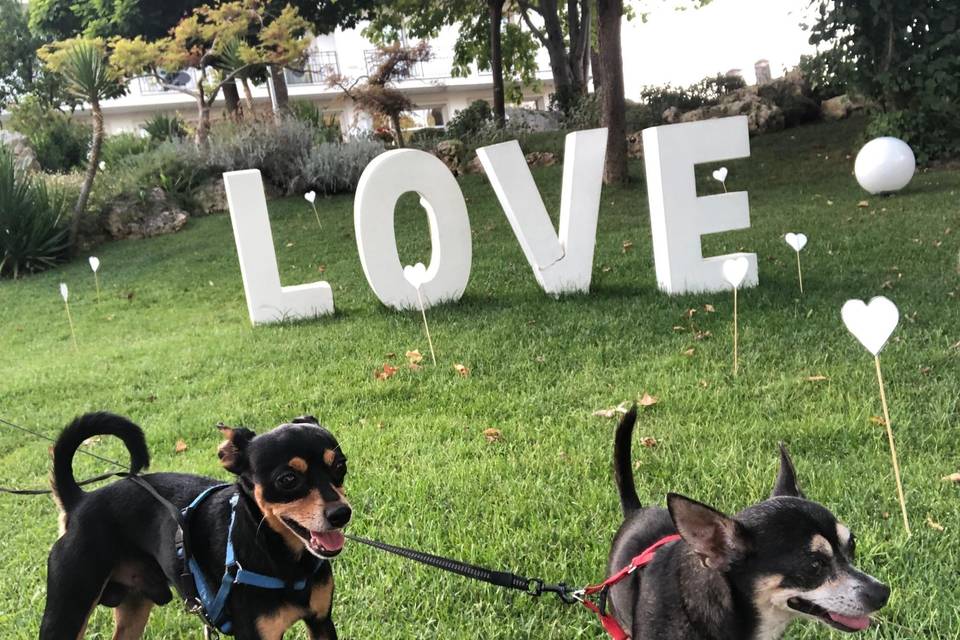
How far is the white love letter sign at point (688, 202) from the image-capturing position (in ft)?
22.0

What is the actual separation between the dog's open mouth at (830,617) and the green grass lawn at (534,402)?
2.47 feet

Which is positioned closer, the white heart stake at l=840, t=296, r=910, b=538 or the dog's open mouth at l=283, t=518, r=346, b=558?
the dog's open mouth at l=283, t=518, r=346, b=558

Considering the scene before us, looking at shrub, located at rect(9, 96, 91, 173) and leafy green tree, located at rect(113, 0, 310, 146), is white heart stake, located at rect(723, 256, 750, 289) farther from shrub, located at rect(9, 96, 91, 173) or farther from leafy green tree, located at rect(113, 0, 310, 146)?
shrub, located at rect(9, 96, 91, 173)

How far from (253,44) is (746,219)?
1657cm

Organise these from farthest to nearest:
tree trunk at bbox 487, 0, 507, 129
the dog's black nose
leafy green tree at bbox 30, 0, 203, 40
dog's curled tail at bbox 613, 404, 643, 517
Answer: tree trunk at bbox 487, 0, 507, 129 → leafy green tree at bbox 30, 0, 203, 40 → dog's curled tail at bbox 613, 404, 643, 517 → the dog's black nose

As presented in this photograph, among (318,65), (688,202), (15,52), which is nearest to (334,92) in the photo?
(318,65)

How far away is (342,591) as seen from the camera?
2.78 metres

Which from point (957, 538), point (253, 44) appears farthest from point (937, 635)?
point (253, 44)

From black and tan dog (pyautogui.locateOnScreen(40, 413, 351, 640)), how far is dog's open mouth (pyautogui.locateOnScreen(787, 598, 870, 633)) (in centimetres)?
121

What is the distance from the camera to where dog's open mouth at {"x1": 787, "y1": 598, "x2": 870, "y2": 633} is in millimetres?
1649

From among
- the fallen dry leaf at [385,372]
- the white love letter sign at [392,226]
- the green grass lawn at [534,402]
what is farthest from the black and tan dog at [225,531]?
the white love letter sign at [392,226]

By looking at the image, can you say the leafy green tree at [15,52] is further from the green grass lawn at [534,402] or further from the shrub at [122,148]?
the green grass lawn at [534,402]

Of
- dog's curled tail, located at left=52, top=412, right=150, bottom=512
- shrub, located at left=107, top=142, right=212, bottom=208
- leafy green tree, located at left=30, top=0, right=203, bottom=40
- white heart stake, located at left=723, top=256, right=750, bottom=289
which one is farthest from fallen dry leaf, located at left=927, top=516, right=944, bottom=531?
leafy green tree, located at left=30, top=0, right=203, bottom=40

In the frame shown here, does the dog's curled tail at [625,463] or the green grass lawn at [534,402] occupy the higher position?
the dog's curled tail at [625,463]
